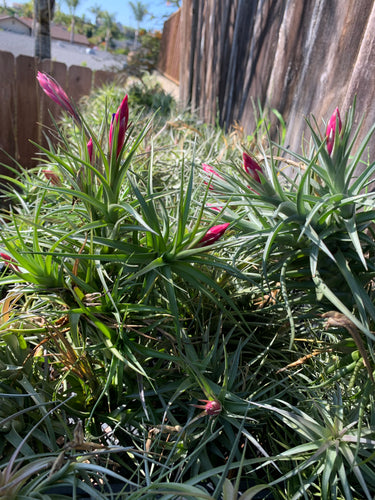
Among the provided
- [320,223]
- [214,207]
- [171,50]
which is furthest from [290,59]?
[171,50]

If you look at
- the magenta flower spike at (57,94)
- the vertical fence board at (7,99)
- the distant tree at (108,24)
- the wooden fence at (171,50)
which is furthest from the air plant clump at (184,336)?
the distant tree at (108,24)

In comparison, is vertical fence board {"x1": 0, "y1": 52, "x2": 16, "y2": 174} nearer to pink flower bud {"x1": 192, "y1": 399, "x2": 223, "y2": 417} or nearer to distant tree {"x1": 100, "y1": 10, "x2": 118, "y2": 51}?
pink flower bud {"x1": 192, "y1": 399, "x2": 223, "y2": 417}

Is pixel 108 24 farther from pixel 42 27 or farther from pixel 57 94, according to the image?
pixel 57 94

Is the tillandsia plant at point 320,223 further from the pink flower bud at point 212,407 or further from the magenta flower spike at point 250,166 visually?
the pink flower bud at point 212,407

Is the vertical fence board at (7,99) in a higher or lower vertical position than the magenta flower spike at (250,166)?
lower

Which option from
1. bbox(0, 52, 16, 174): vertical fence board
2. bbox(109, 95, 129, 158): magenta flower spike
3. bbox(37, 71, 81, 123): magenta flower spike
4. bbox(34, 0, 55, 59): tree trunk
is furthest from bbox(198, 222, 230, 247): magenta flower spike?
bbox(34, 0, 55, 59): tree trunk

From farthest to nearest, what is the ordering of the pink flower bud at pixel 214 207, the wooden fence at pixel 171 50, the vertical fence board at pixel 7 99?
the wooden fence at pixel 171 50 < the vertical fence board at pixel 7 99 < the pink flower bud at pixel 214 207

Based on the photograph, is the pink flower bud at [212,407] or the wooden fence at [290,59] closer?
the pink flower bud at [212,407]

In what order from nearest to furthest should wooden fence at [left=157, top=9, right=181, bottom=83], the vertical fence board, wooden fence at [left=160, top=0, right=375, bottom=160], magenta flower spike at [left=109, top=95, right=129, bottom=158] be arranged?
magenta flower spike at [left=109, top=95, right=129, bottom=158] < wooden fence at [left=160, top=0, right=375, bottom=160] < the vertical fence board < wooden fence at [left=157, top=9, right=181, bottom=83]

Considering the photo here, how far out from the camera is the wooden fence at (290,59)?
4.66 feet

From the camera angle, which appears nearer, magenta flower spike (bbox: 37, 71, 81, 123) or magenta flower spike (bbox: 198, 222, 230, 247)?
magenta flower spike (bbox: 198, 222, 230, 247)

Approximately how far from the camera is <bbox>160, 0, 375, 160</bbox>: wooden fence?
142cm

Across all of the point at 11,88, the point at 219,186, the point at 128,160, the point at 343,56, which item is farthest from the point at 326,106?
the point at 11,88

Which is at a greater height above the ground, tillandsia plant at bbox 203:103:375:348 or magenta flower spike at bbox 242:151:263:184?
magenta flower spike at bbox 242:151:263:184
